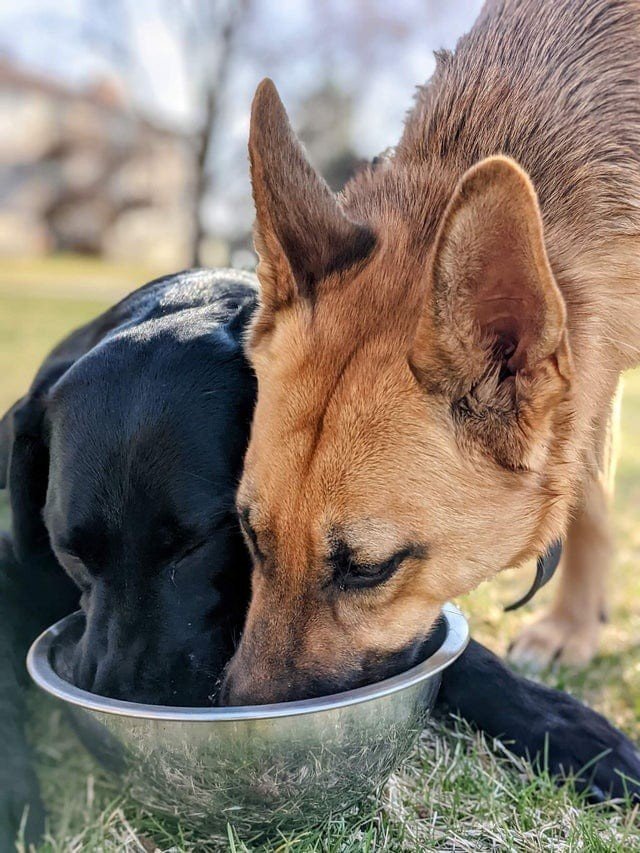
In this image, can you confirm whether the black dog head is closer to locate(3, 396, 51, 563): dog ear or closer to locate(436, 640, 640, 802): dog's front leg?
locate(3, 396, 51, 563): dog ear

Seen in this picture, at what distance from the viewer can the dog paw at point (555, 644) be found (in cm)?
389

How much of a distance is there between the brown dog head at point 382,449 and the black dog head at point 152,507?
0.19 metres

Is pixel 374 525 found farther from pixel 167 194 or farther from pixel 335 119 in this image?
pixel 167 194

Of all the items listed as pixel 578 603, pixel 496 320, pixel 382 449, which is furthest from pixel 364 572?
pixel 578 603

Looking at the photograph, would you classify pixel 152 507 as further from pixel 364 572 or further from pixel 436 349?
pixel 436 349

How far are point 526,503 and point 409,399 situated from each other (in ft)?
1.56

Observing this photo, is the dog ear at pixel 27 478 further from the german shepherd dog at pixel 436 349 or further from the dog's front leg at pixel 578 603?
the dog's front leg at pixel 578 603

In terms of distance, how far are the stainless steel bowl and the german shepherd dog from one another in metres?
0.17

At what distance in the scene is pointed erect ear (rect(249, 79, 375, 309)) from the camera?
2525mm

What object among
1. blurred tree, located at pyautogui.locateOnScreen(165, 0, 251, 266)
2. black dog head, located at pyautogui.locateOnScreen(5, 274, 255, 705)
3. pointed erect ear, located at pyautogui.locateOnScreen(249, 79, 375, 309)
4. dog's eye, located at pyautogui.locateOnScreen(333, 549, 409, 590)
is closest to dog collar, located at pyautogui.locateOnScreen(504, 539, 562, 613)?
dog's eye, located at pyautogui.locateOnScreen(333, 549, 409, 590)

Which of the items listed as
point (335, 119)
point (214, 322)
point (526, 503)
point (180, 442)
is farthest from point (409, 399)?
point (335, 119)

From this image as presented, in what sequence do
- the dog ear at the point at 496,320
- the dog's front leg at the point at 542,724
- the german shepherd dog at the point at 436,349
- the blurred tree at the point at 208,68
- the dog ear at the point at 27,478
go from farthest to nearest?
1. the blurred tree at the point at 208,68
2. the dog ear at the point at 27,478
3. the dog's front leg at the point at 542,724
4. the german shepherd dog at the point at 436,349
5. the dog ear at the point at 496,320

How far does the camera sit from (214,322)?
296 centimetres

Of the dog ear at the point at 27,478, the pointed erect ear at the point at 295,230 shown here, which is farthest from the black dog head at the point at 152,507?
the pointed erect ear at the point at 295,230
